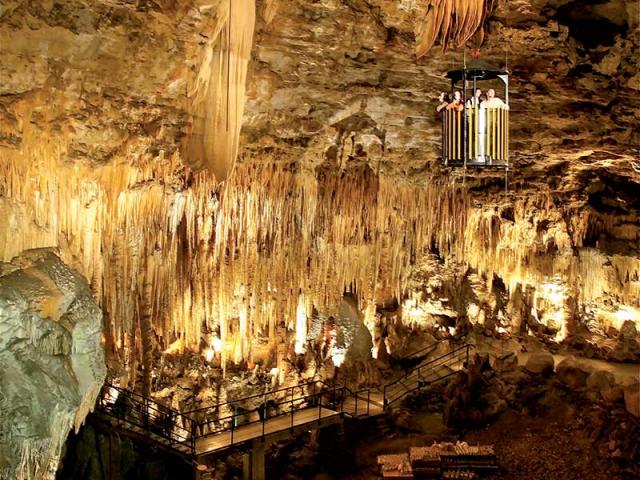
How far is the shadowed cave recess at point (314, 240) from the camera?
21.8 feet

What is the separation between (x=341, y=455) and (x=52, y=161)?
6.69m

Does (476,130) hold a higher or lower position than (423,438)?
higher

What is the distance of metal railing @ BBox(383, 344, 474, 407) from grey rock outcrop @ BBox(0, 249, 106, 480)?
7.18m

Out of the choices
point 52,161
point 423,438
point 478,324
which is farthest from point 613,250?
point 52,161

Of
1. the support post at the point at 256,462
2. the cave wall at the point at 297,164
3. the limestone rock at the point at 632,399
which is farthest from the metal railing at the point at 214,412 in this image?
the limestone rock at the point at 632,399

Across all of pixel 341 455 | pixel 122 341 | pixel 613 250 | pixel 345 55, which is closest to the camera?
pixel 345 55

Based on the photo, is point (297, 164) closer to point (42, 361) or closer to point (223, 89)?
point (223, 89)

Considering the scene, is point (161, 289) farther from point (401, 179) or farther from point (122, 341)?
point (401, 179)

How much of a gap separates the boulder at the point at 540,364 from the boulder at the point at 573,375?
224 mm

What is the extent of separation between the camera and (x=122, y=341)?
11125 millimetres

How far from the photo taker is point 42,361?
584 cm

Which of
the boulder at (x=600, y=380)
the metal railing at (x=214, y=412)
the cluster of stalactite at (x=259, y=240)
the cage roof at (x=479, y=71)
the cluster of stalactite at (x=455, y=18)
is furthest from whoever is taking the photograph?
the boulder at (x=600, y=380)

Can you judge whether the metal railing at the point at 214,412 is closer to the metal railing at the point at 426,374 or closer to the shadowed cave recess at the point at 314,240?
the shadowed cave recess at the point at 314,240

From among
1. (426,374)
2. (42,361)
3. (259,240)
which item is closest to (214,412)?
(259,240)
